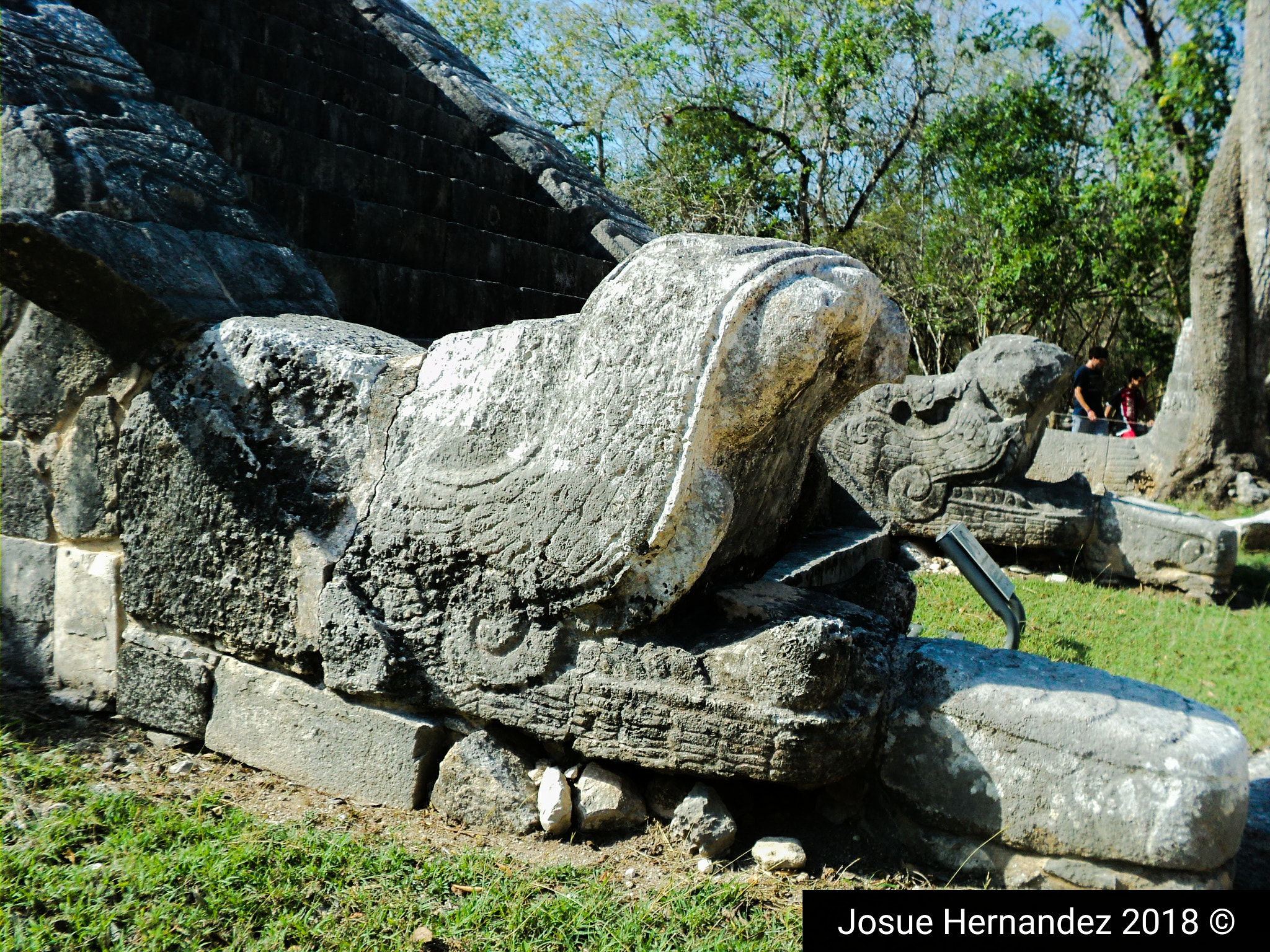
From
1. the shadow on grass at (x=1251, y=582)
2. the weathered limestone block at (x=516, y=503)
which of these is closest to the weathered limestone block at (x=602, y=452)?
the weathered limestone block at (x=516, y=503)

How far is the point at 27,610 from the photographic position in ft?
9.34

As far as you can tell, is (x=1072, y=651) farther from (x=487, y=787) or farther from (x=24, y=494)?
(x=24, y=494)

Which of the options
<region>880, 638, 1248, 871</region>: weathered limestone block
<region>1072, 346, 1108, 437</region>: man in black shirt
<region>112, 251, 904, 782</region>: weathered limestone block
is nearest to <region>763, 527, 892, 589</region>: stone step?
<region>112, 251, 904, 782</region>: weathered limestone block

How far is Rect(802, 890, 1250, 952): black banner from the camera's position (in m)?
1.84

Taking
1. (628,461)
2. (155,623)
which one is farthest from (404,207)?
(628,461)

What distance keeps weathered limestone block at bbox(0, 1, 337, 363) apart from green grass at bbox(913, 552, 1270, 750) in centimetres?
303

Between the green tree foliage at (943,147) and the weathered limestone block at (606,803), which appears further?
the green tree foliage at (943,147)

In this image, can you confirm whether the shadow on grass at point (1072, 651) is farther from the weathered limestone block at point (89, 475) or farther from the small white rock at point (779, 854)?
the weathered limestone block at point (89, 475)

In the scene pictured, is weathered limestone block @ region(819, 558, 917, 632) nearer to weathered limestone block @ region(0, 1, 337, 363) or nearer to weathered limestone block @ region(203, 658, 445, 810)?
weathered limestone block @ region(203, 658, 445, 810)

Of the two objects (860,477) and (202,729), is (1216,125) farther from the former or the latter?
(202,729)

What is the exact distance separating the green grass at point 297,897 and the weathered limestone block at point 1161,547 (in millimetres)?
4677

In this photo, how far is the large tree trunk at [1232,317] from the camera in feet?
29.6

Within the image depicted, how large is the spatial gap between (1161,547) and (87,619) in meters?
5.60

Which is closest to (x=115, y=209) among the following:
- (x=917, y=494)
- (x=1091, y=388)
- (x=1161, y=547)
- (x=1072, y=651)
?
(x=1072, y=651)
